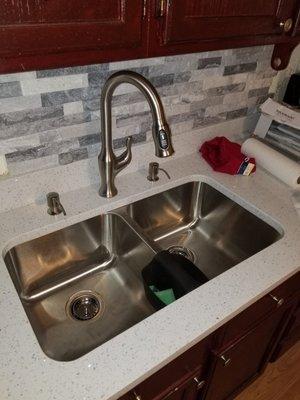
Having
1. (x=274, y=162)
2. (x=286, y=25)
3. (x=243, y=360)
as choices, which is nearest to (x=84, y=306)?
(x=243, y=360)

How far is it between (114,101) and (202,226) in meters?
0.59

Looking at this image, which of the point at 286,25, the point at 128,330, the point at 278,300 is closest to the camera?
the point at 128,330

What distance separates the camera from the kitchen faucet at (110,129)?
0.69 metres

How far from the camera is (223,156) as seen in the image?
1.19 metres

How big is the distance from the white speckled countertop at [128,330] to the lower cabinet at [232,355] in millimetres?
86

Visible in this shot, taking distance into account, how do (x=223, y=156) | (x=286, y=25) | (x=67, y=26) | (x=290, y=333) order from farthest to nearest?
1. (x=290, y=333)
2. (x=223, y=156)
3. (x=286, y=25)
4. (x=67, y=26)

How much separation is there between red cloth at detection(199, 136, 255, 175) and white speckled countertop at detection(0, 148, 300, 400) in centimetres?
14

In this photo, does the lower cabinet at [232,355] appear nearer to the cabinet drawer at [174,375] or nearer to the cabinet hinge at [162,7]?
the cabinet drawer at [174,375]

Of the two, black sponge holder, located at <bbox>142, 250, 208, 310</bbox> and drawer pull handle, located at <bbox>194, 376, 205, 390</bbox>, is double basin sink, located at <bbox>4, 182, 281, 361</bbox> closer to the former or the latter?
black sponge holder, located at <bbox>142, 250, 208, 310</bbox>

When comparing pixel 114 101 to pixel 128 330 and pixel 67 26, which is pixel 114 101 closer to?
pixel 67 26

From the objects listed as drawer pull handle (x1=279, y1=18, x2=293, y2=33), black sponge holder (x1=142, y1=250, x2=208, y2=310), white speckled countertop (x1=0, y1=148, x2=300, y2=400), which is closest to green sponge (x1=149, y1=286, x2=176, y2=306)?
black sponge holder (x1=142, y1=250, x2=208, y2=310)

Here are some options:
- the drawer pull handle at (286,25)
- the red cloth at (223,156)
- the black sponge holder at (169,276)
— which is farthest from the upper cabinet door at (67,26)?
the red cloth at (223,156)

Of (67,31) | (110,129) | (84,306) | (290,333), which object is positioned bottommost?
(290,333)

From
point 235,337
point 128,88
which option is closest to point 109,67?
point 128,88
